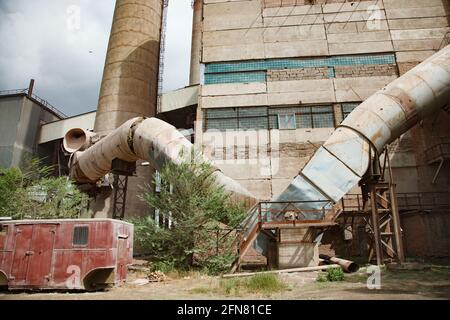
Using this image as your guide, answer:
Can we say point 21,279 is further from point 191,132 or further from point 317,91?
point 317,91

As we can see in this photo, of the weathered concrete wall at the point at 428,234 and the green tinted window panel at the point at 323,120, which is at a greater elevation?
the green tinted window panel at the point at 323,120

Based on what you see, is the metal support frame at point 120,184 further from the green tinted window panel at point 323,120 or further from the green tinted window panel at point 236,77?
the green tinted window panel at point 323,120

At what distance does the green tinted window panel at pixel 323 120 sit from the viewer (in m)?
20.2

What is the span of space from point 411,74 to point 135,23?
21618 mm

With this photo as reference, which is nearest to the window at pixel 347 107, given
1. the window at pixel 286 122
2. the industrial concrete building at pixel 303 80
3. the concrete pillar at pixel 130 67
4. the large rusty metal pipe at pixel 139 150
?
the industrial concrete building at pixel 303 80

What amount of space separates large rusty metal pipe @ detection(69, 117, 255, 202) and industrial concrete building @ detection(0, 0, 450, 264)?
2.60 meters

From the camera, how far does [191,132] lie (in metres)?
24.6

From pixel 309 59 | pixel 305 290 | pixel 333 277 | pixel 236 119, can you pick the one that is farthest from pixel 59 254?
pixel 309 59

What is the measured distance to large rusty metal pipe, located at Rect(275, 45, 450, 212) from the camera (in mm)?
13297

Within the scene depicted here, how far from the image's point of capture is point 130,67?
25.2 m

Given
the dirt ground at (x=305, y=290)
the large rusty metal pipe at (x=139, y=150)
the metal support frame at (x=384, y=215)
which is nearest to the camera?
the dirt ground at (x=305, y=290)

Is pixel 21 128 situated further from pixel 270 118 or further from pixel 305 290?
pixel 305 290

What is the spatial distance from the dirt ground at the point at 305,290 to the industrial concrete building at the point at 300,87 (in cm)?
700

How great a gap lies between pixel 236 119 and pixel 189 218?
992 centimetres
